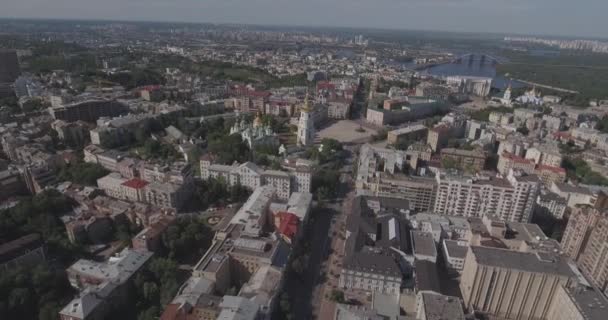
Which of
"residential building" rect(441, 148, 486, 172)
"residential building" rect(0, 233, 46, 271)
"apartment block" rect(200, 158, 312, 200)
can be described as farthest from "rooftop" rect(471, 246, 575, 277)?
"residential building" rect(0, 233, 46, 271)

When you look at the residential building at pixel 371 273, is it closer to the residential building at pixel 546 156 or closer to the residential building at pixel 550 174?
the residential building at pixel 550 174

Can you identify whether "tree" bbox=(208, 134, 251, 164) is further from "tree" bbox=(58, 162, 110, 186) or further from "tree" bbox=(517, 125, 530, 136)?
"tree" bbox=(517, 125, 530, 136)

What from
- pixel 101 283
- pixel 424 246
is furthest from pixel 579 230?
pixel 101 283

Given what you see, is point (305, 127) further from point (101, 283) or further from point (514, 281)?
point (514, 281)

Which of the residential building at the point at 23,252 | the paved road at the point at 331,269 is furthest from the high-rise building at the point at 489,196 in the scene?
the residential building at the point at 23,252

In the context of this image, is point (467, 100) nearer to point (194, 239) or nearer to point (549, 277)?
point (549, 277)

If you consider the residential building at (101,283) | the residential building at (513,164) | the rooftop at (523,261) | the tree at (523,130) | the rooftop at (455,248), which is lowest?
the residential building at (101,283)
